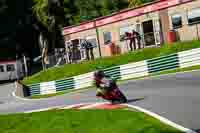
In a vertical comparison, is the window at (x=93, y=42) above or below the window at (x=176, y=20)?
below

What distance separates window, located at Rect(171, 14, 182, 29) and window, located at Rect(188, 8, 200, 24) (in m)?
0.80

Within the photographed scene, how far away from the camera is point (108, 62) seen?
38344 millimetres

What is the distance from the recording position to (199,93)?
18.5 m

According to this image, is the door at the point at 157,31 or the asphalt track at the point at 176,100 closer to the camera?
the asphalt track at the point at 176,100

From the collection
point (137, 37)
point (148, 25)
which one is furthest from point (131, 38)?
point (148, 25)

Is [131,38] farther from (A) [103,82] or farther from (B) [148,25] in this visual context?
(A) [103,82]

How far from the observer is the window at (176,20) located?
119ft

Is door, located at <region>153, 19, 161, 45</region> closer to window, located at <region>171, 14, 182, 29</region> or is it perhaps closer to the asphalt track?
window, located at <region>171, 14, 182, 29</region>

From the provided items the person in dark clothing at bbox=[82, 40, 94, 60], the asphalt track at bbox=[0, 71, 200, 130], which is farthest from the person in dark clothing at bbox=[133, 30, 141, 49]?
the asphalt track at bbox=[0, 71, 200, 130]

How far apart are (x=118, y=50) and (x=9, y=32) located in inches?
1366

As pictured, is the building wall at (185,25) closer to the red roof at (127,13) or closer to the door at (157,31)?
the red roof at (127,13)

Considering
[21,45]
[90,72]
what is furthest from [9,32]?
[90,72]

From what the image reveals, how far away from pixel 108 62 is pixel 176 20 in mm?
5429

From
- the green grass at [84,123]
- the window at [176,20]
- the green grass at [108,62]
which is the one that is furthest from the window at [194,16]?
the green grass at [84,123]
